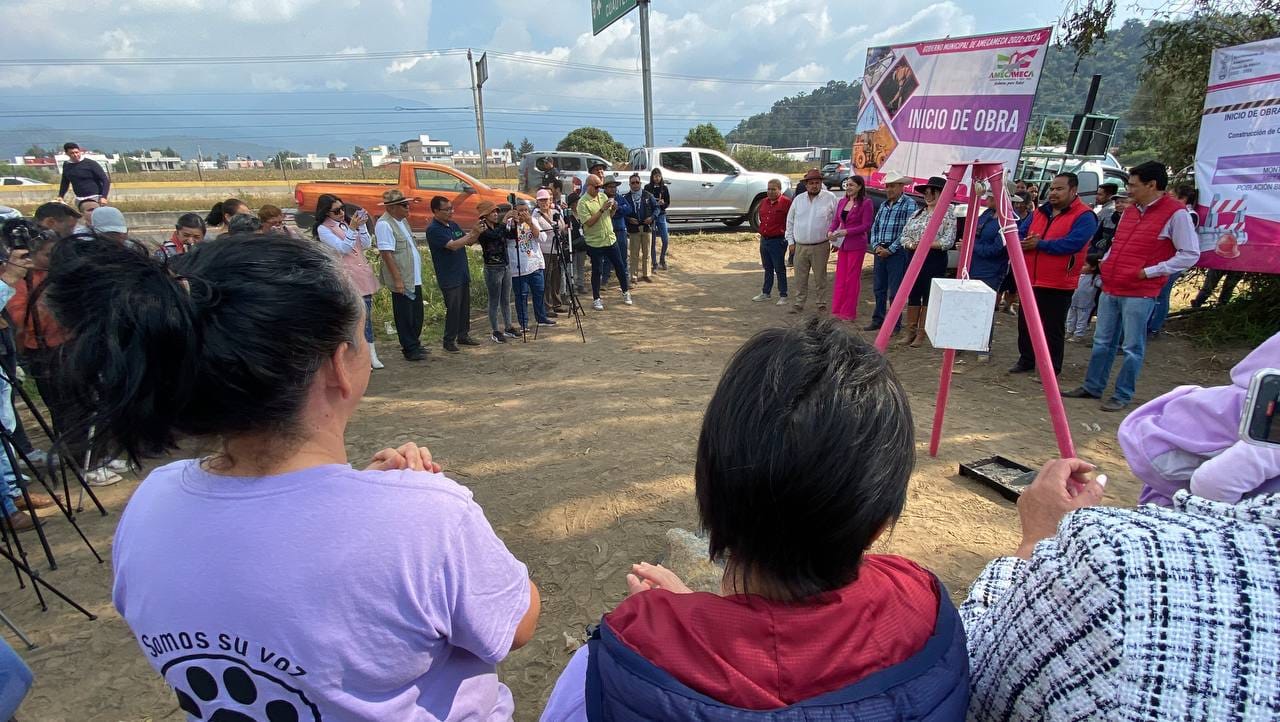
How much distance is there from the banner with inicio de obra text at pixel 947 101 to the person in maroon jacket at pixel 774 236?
4740mm

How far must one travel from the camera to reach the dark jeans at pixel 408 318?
638cm

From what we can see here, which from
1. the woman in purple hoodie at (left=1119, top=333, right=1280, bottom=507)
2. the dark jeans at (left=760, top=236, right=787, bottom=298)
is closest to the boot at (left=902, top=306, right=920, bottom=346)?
the dark jeans at (left=760, top=236, right=787, bottom=298)

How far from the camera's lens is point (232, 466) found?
0.94 m

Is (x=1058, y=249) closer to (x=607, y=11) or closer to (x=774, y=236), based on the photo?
(x=774, y=236)

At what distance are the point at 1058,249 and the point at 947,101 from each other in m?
2.91

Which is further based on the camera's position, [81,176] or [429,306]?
[81,176]

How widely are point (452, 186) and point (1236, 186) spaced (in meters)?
12.6

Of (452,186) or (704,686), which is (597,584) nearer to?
(704,686)

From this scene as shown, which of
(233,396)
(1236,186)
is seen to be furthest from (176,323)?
(1236,186)

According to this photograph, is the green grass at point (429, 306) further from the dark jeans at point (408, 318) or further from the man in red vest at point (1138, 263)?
the man in red vest at point (1138, 263)

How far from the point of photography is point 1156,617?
653 millimetres

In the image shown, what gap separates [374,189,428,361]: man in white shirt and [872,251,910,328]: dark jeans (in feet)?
16.7

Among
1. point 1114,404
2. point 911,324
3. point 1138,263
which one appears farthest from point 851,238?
point 1114,404

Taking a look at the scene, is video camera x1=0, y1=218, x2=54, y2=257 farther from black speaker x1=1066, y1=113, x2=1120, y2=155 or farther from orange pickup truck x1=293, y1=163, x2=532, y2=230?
black speaker x1=1066, y1=113, x2=1120, y2=155
